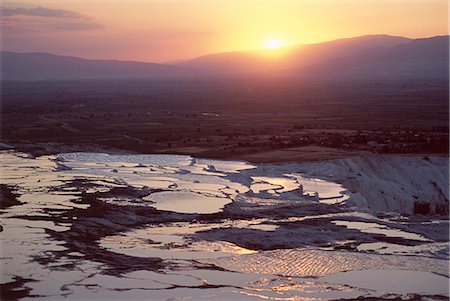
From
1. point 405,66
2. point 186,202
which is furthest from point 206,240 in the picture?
point 405,66

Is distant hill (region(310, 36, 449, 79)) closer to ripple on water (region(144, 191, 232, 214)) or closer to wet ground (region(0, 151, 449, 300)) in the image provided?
wet ground (region(0, 151, 449, 300))

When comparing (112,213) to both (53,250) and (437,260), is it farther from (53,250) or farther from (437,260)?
(437,260)

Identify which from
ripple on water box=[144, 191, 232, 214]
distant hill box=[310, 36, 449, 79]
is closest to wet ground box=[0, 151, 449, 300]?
ripple on water box=[144, 191, 232, 214]

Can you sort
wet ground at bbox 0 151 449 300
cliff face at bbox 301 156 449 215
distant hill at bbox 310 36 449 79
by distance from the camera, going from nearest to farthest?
wet ground at bbox 0 151 449 300 < cliff face at bbox 301 156 449 215 < distant hill at bbox 310 36 449 79

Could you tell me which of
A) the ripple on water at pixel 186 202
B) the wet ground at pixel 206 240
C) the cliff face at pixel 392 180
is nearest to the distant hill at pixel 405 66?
the cliff face at pixel 392 180

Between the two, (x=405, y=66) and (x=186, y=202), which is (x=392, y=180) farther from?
(x=405, y=66)

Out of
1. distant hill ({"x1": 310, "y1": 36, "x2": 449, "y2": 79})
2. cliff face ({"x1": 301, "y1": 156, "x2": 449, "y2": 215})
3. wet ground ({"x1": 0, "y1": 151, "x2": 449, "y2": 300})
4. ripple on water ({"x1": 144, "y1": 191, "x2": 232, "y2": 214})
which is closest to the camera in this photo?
wet ground ({"x1": 0, "y1": 151, "x2": 449, "y2": 300})

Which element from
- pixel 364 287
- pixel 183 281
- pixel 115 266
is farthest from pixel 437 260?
pixel 115 266

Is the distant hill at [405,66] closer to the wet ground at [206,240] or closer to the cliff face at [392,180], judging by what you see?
the cliff face at [392,180]
